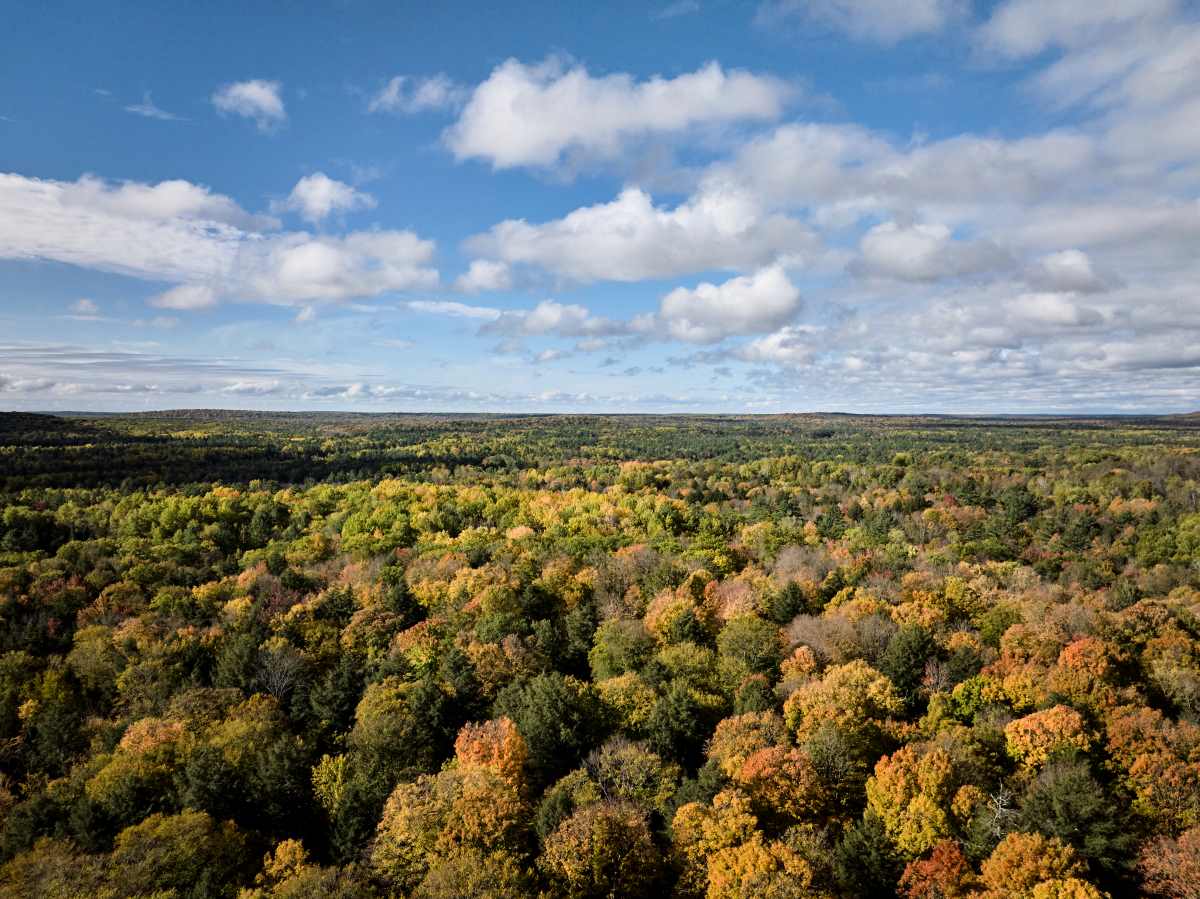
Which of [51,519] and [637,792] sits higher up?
[51,519]

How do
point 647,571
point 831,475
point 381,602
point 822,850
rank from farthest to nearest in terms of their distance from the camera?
point 831,475 < point 647,571 < point 381,602 < point 822,850

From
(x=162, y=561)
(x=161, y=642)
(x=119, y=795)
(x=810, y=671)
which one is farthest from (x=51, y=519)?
(x=810, y=671)

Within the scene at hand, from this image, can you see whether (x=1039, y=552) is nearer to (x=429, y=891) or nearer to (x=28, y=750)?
(x=429, y=891)

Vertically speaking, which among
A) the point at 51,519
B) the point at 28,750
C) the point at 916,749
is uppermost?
the point at 51,519

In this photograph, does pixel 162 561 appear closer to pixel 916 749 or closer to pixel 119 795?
pixel 119 795

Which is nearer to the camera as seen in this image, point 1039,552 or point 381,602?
point 381,602

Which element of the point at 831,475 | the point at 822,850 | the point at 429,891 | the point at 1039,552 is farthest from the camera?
the point at 831,475
